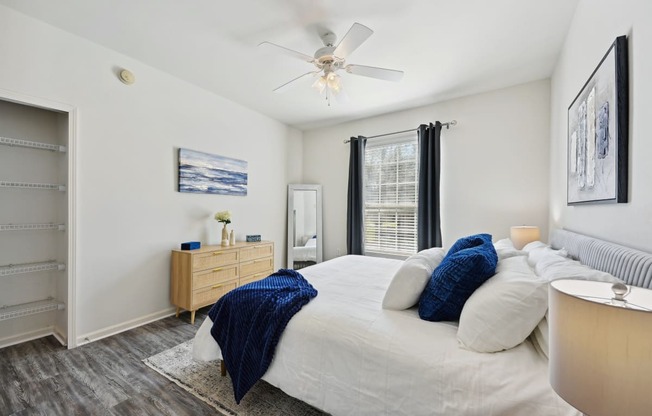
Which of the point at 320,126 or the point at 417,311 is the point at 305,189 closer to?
the point at 320,126

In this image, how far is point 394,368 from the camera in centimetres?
123

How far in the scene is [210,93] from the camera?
3520 millimetres

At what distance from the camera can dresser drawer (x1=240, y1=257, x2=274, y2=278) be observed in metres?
3.47

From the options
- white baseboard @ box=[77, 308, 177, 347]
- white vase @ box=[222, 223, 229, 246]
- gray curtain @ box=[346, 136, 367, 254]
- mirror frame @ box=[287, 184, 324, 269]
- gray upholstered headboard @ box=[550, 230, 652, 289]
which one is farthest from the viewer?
mirror frame @ box=[287, 184, 324, 269]

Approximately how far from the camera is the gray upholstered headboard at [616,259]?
92 centimetres

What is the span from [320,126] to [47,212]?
373 cm

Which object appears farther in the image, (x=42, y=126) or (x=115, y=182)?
(x=115, y=182)

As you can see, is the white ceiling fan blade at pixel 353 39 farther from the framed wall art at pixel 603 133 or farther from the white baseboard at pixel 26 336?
the white baseboard at pixel 26 336

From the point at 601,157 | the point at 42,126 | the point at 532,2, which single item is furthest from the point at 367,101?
the point at 42,126

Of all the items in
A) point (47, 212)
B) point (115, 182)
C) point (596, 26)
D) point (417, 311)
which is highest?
point (596, 26)

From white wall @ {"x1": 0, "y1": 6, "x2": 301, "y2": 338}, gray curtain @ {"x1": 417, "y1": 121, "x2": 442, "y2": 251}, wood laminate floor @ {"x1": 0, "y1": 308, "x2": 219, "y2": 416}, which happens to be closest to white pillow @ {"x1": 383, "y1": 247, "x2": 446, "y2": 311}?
wood laminate floor @ {"x1": 0, "y1": 308, "x2": 219, "y2": 416}

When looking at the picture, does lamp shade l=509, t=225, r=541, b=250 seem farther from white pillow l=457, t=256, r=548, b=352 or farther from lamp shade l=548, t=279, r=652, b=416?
lamp shade l=548, t=279, r=652, b=416

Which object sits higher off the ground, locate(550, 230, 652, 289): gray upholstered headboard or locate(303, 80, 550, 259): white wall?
locate(303, 80, 550, 259): white wall

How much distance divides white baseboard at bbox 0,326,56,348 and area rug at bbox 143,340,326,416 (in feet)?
4.11
